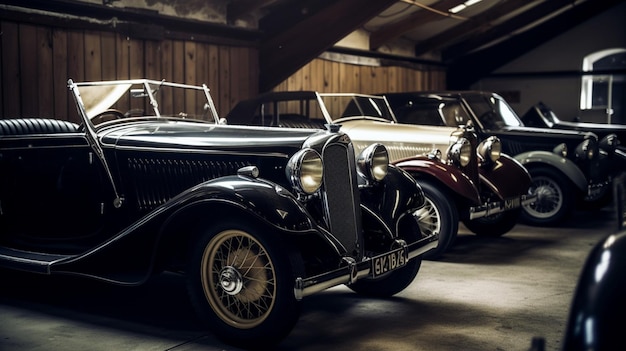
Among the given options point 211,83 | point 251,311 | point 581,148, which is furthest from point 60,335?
point 581,148

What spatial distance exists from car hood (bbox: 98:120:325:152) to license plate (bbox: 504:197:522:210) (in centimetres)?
249

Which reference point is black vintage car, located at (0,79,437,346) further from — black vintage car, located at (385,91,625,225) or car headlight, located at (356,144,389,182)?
black vintage car, located at (385,91,625,225)

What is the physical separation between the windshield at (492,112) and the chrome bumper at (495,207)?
1822 mm

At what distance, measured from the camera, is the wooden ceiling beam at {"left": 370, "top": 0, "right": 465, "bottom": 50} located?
10586mm

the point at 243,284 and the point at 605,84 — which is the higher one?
the point at 605,84

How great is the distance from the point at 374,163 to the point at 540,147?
4271mm

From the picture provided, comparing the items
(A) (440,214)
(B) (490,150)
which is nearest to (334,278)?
(A) (440,214)

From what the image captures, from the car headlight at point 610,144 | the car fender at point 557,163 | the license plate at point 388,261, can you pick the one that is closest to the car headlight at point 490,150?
the car fender at point 557,163

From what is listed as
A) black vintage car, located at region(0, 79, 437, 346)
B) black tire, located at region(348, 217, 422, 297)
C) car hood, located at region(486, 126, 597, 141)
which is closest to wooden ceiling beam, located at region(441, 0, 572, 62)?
car hood, located at region(486, 126, 597, 141)

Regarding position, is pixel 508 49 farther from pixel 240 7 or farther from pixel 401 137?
pixel 401 137

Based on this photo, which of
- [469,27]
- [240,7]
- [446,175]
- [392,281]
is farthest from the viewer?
[469,27]

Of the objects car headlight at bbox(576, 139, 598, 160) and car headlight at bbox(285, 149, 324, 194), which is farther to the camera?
car headlight at bbox(576, 139, 598, 160)

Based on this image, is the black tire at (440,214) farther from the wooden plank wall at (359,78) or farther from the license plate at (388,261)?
the wooden plank wall at (359,78)

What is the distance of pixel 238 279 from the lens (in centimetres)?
323
